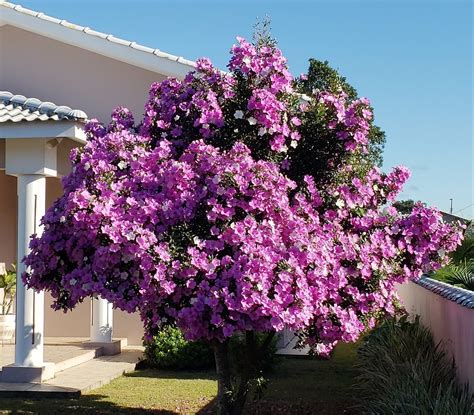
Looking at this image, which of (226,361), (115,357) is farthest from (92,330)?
(226,361)

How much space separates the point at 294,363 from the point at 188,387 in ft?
9.52

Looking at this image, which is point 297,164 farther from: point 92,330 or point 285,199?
point 92,330

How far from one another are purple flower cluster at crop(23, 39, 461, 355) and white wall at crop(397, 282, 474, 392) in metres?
0.76

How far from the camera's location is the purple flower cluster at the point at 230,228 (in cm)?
623

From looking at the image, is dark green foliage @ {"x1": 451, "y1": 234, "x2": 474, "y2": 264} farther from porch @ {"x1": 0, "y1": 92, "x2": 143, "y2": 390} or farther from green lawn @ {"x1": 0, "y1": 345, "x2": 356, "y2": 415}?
porch @ {"x1": 0, "y1": 92, "x2": 143, "y2": 390}

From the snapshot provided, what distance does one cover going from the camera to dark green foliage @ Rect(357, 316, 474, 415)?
6492 millimetres

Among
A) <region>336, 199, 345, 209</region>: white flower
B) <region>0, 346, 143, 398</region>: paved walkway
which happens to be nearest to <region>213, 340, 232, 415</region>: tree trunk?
<region>336, 199, 345, 209</region>: white flower

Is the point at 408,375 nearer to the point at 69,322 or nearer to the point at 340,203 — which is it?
the point at 340,203

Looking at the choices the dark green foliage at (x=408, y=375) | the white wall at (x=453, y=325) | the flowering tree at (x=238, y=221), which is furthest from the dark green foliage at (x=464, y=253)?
the flowering tree at (x=238, y=221)

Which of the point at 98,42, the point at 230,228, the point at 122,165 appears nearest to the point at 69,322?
the point at 98,42

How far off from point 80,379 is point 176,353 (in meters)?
1.81

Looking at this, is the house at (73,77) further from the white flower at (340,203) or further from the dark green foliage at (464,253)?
the white flower at (340,203)

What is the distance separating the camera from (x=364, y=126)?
7355mm

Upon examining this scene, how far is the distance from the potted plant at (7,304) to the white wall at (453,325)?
23.0ft
